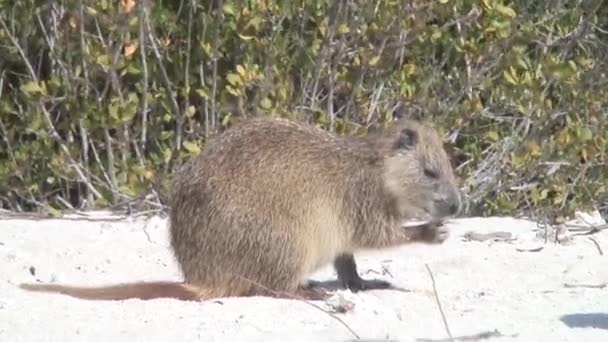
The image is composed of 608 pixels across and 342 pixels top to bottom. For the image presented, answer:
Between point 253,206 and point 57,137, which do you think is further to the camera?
point 57,137

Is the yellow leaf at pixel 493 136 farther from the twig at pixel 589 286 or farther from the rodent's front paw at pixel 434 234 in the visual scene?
the twig at pixel 589 286

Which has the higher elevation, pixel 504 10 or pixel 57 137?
pixel 504 10

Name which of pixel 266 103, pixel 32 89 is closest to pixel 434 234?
pixel 266 103

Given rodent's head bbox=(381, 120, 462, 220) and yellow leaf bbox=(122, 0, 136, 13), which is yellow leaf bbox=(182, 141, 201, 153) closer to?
yellow leaf bbox=(122, 0, 136, 13)

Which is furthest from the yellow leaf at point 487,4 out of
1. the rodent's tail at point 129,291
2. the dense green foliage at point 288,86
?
the rodent's tail at point 129,291

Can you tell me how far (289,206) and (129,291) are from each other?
75 cm

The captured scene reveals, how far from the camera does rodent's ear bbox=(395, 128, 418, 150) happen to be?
22.6 feet

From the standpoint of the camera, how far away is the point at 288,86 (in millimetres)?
8398

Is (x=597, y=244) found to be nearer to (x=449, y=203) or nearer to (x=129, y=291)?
(x=449, y=203)

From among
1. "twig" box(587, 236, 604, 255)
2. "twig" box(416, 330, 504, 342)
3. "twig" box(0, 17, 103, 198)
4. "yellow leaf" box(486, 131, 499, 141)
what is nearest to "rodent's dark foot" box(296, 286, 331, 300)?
"twig" box(416, 330, 504, 342)

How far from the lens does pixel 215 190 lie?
6250mm

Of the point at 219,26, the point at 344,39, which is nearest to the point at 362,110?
the point at 344,39

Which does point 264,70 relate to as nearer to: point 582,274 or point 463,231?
point 463,231

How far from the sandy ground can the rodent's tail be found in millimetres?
90
